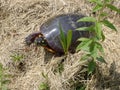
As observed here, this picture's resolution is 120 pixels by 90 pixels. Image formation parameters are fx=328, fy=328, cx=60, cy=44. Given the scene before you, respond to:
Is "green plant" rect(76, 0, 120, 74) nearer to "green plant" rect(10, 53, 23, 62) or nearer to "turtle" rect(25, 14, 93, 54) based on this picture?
"turtle" rect(25, 14, 93, 54)

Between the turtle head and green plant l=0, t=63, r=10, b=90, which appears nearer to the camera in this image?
green plant l=0, t=63, r=10, b=90

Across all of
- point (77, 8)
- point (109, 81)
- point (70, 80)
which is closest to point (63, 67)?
point (70, 80)

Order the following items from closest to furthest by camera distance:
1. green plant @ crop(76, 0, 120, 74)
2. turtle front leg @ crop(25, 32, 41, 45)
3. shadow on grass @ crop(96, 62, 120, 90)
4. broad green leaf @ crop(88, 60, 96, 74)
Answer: green plant @ crop(76, 0, 120, 74) → broad green leaf @ crop(88, 60, 96, 74) → shadow on grass @ crop(96, 62, 120, 90) → turtle front leg @ crop(25, 32, 41, 45)

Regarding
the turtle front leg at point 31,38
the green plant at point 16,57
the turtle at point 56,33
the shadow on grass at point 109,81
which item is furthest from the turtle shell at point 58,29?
the shadow on grass at point 109,81

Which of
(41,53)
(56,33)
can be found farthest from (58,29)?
(41,53)

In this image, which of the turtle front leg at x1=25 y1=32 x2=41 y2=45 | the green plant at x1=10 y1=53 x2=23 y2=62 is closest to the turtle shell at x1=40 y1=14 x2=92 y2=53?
the turtle front leg at x1=25 y1=32 x2=41 y2=45
